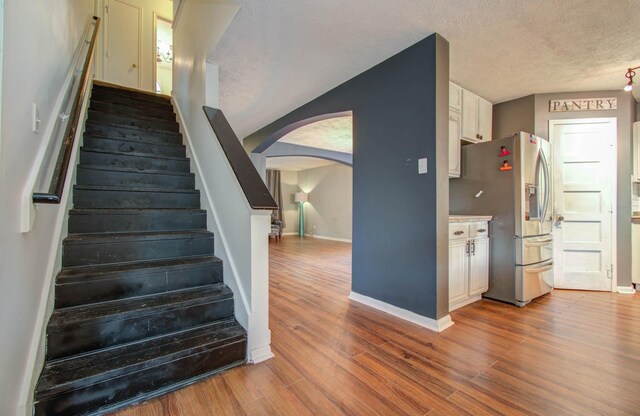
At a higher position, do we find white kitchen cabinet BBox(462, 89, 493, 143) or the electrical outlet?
white kitchen cabinet BBox(462, 89, 493, 143)

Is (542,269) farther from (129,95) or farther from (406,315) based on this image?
(129,95)

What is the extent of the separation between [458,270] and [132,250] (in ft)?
8.78

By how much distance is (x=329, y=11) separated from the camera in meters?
1.99

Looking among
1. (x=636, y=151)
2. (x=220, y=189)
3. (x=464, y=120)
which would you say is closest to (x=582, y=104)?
(x=636, y=151)

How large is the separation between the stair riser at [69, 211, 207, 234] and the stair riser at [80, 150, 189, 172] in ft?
2.14

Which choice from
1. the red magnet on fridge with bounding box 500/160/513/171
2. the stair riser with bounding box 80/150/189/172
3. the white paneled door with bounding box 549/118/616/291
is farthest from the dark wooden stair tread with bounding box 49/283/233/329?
the white paneled door with bounding box 549/118/616/291

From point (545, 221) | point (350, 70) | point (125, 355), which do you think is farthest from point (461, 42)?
point (125, 355)

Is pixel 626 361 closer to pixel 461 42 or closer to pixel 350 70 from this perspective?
pixel 461 42

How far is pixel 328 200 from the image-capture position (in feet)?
29.6

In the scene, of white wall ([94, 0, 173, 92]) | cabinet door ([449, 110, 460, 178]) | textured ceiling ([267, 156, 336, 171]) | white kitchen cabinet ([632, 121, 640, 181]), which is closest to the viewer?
cabinet door ([449, 110, 460, 178])

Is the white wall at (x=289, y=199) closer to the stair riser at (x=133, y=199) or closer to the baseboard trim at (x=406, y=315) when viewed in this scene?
the baseboard trim at (x=406, y=315)

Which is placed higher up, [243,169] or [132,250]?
[243,169]

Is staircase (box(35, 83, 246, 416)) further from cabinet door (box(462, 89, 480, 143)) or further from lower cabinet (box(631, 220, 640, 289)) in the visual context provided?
lower cabinet (box(631, 220, 640, 289))

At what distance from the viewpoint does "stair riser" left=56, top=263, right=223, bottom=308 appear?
5.02 feet
